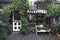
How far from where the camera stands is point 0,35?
8.96 metres

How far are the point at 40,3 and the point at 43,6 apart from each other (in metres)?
0.41

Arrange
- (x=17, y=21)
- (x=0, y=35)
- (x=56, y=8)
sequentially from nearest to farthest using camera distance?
(x=0, y=35) < (x=56, y=8) < (x=17, y=21)

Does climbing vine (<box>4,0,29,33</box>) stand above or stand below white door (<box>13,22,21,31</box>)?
above

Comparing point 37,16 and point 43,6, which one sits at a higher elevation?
point 43,6

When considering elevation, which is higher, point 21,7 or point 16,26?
point 21,7

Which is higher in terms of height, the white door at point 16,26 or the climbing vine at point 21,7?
the climbing vine at point 21,7

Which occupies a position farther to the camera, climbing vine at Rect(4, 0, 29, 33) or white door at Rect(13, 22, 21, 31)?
white door at Rect(13, 22, 21, 31)

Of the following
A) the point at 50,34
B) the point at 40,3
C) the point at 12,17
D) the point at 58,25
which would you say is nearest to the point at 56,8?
the point at 58,25

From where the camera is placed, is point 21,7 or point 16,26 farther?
point 16,26

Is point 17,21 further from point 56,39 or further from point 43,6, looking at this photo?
point 56,39

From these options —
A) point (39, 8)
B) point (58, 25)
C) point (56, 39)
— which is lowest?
point (56, 39)

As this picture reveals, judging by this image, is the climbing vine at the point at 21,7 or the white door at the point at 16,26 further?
the white door at the point at 16,26

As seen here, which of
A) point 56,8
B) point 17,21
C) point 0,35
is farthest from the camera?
point 17,21

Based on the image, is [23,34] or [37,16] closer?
[23,34]
